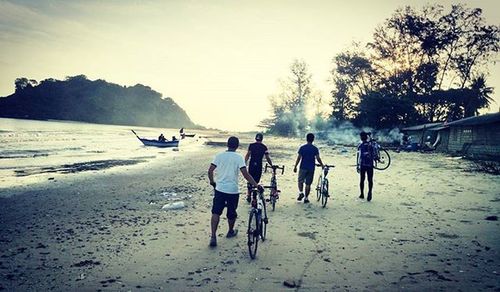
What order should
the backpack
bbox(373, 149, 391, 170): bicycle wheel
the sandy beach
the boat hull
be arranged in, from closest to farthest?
1. the sandy beach
2. the backpack
3. bbox(373, 149, 391, 170): bicycle wheel
4. the boat hull

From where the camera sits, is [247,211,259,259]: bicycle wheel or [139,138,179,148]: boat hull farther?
[139,138,179,148]: boat hull

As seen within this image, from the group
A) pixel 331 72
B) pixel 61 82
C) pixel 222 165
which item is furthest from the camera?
pixel 61 82

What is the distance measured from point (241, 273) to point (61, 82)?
179695 millimetres

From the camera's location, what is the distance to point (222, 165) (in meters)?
6.28

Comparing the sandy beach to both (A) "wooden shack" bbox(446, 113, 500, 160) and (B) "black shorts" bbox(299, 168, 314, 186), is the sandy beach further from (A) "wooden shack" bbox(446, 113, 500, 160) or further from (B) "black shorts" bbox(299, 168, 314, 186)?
(A) "wooden shack" bbox(446, 113, 500, 160)

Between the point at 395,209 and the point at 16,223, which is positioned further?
the point at 395,209

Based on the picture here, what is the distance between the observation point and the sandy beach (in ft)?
16.6

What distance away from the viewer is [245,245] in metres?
6.68

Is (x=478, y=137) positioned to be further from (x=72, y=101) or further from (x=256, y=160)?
(x=72, y=101)

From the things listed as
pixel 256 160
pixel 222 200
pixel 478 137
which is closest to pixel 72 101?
pixel 478 137

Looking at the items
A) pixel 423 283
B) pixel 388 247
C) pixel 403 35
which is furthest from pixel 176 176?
pixel 403 35

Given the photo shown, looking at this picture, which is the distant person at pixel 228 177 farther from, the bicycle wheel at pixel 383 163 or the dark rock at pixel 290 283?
the bicycle wheel at pixel 383 163

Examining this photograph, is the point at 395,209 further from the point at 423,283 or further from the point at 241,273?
the point at 241,273

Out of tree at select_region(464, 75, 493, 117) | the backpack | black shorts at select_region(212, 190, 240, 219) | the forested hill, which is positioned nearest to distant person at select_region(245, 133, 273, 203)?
black shorts at select_region(212, 190, 240, 219)
